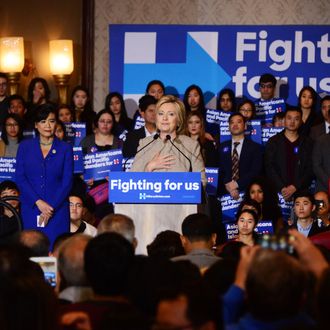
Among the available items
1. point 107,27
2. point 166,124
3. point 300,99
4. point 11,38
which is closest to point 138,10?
point 107,27

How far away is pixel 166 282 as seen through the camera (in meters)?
3.92

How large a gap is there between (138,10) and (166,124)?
5.20m

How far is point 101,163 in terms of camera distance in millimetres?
10047

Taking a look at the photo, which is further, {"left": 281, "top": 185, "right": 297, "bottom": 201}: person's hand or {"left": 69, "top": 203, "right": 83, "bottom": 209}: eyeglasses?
{"left": 281, "top": 185, "right": 297, "bottom": 201}: person's hand

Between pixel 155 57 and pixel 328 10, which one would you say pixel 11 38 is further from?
pixel 328 10

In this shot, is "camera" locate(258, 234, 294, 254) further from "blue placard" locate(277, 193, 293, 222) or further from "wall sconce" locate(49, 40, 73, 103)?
"wall sconce" locate(49, 40, 73, 103)

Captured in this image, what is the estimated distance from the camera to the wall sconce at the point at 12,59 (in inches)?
473

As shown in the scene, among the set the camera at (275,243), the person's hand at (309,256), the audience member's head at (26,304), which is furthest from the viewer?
the person's hand at (309,256)

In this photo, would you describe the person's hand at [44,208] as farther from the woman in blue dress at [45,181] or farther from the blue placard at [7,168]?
the blue placard at [7,168]

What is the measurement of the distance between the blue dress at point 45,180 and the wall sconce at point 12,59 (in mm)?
3857

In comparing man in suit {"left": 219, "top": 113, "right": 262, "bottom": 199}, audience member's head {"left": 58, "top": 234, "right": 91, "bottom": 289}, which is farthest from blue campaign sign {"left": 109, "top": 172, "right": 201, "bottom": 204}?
man in suit {"left": 219, "top": 113, "right": 262, "bottom": 199}

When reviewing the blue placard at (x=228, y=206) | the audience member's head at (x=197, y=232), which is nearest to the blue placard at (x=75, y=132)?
the blue placard at (x=228, y=206)

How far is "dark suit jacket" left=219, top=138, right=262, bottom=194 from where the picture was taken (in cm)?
1012

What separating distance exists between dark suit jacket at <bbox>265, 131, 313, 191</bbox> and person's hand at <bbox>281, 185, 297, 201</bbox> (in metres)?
0.17
